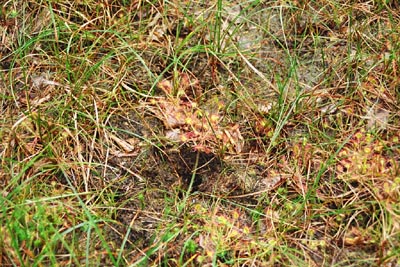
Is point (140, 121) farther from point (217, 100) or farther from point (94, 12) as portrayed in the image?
point (94, 12)

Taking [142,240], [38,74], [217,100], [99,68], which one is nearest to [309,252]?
[142,240]

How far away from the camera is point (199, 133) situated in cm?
271

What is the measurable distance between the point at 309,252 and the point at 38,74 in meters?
1.66

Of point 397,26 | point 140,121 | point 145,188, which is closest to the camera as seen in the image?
point 145,188

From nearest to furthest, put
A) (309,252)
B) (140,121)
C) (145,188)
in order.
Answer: (309,252)
(145,188)
(140,121)

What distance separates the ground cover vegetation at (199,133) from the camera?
237 cm

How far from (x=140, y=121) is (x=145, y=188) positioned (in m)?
0.39

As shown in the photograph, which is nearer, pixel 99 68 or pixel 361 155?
pixel 361 155

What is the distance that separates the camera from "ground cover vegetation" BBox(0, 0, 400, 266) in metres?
2.37

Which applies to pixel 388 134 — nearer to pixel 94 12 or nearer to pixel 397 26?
pixel 397 26

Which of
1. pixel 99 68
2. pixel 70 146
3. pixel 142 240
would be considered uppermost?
pixel 99 68

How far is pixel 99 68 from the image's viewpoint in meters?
2.85

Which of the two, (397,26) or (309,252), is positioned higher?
(397,26)

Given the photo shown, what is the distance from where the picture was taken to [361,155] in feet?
8.54
